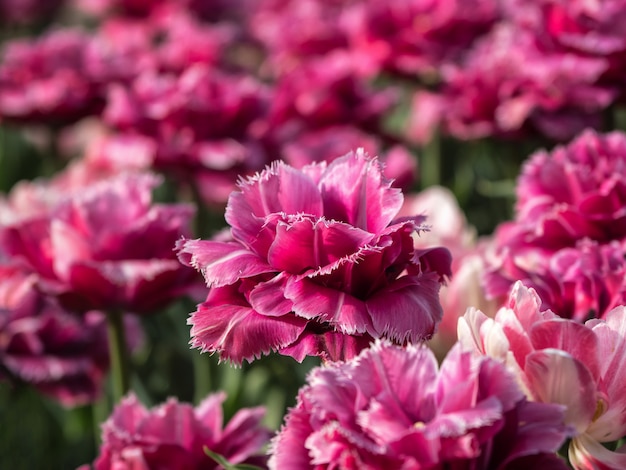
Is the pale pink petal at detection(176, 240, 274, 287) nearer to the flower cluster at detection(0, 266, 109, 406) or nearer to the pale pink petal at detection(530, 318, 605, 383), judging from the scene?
the pale pink petal at detection(530, 318, 605, 383)

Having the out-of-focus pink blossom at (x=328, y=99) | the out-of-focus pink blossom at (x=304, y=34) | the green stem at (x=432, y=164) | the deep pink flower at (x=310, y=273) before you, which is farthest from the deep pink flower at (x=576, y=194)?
the out-of-focus pink blossom at (x=304, y=34)

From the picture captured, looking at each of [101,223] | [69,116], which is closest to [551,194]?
[101,223]

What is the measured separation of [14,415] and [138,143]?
41 centimetres

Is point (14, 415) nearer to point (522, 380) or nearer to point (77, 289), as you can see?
point (77, 289)

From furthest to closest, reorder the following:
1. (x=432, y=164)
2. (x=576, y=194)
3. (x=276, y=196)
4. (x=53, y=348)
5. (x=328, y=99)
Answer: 1. (x=432, y=164)
2. (x=328, y=99)
3. (x=53, y=348)
4. (x=576, y=194)
5. (x=276, y=196)

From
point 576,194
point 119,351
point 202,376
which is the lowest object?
point 202,376

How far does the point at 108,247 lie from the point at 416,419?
0.53 m

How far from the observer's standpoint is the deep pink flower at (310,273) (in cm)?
65

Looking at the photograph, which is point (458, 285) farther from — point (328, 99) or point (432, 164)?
point (432, 164)

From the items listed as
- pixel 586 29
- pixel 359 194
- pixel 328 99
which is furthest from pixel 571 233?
pixel 328 99

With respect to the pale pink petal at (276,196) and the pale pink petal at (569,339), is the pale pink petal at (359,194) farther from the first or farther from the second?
the pale pink petal at (569,339)

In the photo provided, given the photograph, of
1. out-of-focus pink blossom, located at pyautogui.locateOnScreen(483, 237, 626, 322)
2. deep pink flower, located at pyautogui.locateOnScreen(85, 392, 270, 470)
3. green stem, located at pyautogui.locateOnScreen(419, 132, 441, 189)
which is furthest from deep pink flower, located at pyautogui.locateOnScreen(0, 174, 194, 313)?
green stem, located at pyautogui.locateOnScreen(419, 132, 441, 189)

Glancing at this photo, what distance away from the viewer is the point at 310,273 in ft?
2.14

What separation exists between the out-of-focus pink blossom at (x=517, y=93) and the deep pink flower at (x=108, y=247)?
497 millimetres
